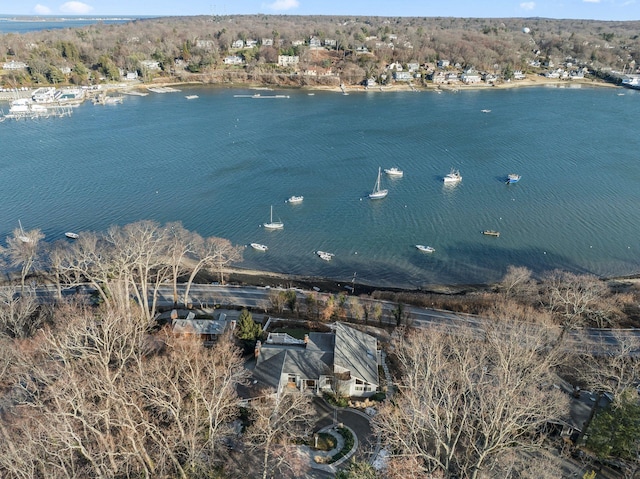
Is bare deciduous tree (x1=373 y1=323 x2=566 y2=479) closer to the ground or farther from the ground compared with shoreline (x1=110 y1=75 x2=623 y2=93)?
closer to the ground

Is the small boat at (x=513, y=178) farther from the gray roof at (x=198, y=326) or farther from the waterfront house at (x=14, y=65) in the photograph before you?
the waterfront house at (x=14, y=65)

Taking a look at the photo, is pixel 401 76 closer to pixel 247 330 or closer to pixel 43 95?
pixel 43 95

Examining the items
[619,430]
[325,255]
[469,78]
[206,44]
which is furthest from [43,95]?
[619,430]

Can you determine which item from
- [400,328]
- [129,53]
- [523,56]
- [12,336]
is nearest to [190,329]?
[12,336]

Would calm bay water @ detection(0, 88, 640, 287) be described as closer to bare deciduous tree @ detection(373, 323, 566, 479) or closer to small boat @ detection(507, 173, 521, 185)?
small boat @ detection(507, 173, 521, 185)

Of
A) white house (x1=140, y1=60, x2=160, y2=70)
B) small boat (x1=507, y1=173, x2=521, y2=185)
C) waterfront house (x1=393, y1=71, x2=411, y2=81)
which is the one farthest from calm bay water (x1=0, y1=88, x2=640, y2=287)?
white house (x1=140, y1=60, x2=160, y2=70)

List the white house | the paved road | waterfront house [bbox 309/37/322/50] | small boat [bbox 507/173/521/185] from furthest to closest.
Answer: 1. waterfront house [bbox 309/37/322/50]
2. the white house
3. small boat [bbox 507/173/521/185]
4. the paved road

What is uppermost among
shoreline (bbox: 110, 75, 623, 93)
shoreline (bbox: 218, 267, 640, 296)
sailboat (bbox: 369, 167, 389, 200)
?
shoreline (bbox: 110, 75, 623, 93)

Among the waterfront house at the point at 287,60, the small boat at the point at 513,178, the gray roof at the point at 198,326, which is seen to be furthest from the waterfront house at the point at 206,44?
the gray roof at the point at 198,326
